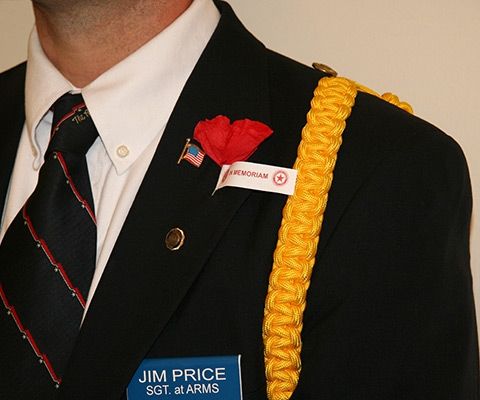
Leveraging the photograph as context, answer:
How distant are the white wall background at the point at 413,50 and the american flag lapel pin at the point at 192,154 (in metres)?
0.38

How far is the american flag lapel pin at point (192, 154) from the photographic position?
1.11 meters

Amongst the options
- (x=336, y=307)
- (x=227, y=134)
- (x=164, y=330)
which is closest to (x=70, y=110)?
(x=227, y=134)

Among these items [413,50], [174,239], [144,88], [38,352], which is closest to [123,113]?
[144,88]

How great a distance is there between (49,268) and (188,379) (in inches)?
8.0

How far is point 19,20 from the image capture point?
1.64m

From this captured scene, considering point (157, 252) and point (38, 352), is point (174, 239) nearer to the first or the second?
point (157, 252)

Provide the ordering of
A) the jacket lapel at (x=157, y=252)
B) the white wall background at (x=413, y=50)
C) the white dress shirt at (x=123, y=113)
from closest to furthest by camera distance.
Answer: the jacket lapel at (x=157, y=252) → the white dress shirt at (x=123, y=113) → the white wall background at (x=413, y=50)

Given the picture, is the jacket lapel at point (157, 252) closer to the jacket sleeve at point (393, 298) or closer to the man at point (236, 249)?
the man at point (236, 249)

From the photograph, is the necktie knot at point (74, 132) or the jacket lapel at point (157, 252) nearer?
the jacket lapel at point (157, 252)

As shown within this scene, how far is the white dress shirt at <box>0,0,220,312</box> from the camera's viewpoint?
1138 millimetres

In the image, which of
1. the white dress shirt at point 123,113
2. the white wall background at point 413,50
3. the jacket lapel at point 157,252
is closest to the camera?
the jacket lapel at point 157,252

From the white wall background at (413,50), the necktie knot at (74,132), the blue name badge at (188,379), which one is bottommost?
the blue name badge at (188,379)

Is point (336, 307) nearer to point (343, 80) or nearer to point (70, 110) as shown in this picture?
point (343, 80)

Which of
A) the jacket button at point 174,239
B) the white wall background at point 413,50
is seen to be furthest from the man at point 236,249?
the white wall background at point 413,50
